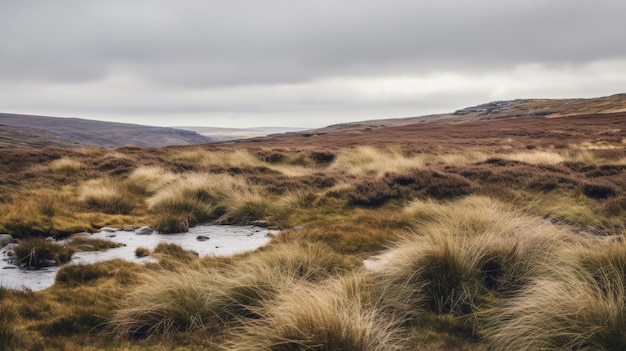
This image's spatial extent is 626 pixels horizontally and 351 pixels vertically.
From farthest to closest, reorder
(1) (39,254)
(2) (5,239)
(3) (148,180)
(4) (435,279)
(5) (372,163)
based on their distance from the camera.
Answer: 1. (5) (372,163)
2. (3) (148,180)
3. (2) (5,239)
4. (1) (39,254)
5. (4) (435,279)

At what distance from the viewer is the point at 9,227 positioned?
8320mm

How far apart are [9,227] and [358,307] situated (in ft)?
25.4

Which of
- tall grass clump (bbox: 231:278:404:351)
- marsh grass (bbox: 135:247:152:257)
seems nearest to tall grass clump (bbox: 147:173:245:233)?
marsh grass (bbox: 135:247:152:257)

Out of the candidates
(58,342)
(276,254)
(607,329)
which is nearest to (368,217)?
(276,254)

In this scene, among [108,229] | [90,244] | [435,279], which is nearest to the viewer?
[435,279]

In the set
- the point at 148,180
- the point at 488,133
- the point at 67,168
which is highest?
the point at 488,133

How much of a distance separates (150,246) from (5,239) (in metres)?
2.54

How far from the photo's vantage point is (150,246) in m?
7.82

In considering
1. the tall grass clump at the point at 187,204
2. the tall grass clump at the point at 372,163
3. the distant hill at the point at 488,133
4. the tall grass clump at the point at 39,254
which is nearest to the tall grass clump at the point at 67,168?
the tall grass clump at the point at 187,204

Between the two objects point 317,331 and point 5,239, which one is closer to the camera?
point 317,331

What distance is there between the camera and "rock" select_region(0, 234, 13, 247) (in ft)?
24.5

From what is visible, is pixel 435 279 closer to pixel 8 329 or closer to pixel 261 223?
pixel 8 329

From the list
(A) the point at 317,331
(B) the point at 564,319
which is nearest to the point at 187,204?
(A) the point at 317,331

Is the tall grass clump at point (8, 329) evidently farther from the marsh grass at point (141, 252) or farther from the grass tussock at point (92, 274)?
the marsh grass at point (141, 252)
